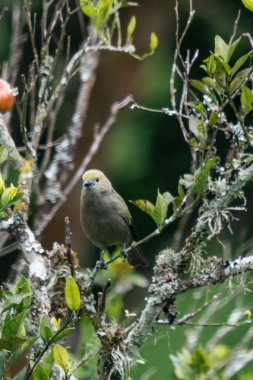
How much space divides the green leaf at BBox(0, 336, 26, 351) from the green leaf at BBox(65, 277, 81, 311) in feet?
0.60

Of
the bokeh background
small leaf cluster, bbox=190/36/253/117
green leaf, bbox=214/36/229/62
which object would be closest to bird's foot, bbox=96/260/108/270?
small leaf cluster, bbox=190/36/253/117

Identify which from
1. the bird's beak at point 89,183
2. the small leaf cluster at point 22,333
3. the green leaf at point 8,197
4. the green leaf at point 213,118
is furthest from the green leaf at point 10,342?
the bird's beak at point 89,183

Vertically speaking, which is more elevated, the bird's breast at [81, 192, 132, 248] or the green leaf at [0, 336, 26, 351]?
the green leaf at [0, 336, 26, 351]

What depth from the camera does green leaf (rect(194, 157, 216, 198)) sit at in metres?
2.69

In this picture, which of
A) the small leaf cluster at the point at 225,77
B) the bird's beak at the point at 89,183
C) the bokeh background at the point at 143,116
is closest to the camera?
the small leaf cluster at the point at 225,77

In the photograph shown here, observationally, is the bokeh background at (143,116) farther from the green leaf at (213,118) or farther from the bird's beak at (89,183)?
the green leaf at (213,118)

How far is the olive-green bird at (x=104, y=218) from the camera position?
14.2 ft

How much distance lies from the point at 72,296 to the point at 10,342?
0.74ft

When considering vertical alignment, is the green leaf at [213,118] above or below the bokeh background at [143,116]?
above

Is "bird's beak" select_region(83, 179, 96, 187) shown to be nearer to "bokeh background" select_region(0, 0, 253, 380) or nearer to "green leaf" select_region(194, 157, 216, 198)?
"green leaf" select_region(194, 157, 216, 198)

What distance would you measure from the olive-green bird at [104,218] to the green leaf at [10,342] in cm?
188

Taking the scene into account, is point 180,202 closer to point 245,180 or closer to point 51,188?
point 245,180

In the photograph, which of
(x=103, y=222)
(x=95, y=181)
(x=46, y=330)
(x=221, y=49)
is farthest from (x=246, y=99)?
(x=95, y=181)

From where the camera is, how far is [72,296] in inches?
98.5
